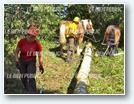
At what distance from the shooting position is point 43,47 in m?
2.82

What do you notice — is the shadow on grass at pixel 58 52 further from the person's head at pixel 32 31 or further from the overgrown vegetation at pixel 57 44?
the person's head at pixel 32 31

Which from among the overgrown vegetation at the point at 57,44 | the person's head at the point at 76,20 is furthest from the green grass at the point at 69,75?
the person's head at the point at 76,20

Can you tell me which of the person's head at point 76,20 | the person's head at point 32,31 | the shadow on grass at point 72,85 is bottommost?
the shadow on grass at point 72,85

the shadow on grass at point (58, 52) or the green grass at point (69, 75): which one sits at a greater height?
the shadow on grass at point (58, 52)

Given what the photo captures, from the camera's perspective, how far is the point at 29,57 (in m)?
2.82

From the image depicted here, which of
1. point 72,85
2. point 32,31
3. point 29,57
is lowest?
point 72,85

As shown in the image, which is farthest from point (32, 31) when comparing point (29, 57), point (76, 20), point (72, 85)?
point (72, 85)

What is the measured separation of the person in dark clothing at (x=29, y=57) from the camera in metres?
2.81

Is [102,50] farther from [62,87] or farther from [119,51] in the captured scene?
[62,87]

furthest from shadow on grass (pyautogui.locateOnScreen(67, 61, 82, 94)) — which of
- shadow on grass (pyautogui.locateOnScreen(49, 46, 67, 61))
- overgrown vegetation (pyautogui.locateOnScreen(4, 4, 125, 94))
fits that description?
shadow on grass (pyautogui.locateOnScreen(49, 46, 67, 61))

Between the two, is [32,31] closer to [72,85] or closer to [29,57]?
[29,57]

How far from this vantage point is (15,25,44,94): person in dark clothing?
281 centimetres

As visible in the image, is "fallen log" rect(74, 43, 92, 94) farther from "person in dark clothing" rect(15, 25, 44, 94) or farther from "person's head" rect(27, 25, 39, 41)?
"person's head" rect(27, 25, 39, 41)

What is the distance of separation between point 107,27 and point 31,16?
0.54 m
